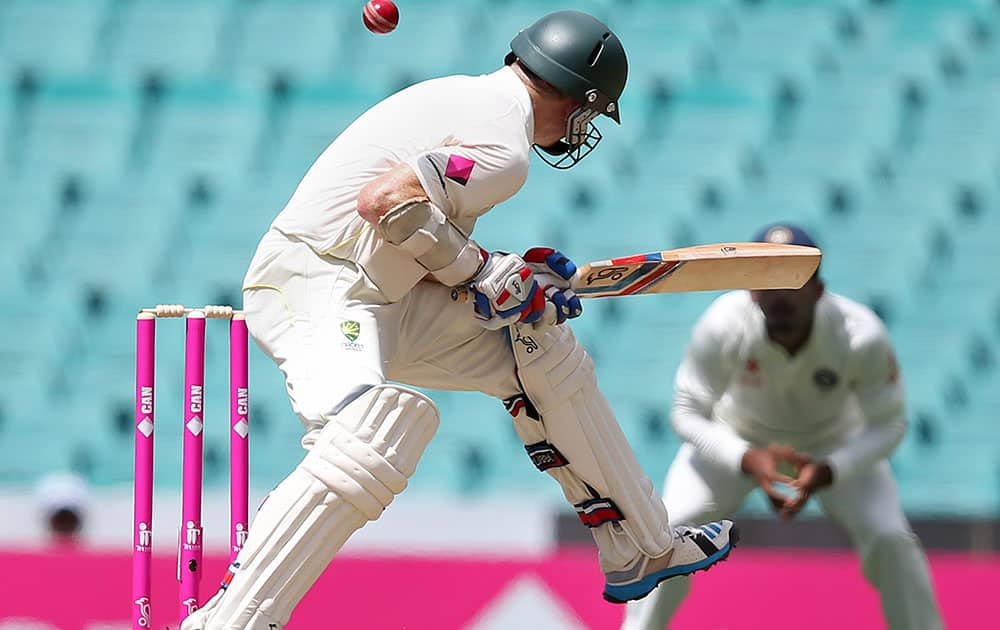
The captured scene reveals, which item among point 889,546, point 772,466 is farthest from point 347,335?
point 889,546

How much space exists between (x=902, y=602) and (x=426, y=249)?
1780mm

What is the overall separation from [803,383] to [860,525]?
0.42m

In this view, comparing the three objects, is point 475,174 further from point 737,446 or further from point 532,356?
point 737,446

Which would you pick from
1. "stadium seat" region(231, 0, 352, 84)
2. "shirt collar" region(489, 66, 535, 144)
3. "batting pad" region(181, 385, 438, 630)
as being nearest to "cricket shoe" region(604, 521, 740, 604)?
"batting pad" region(181, 385, 438, 630)

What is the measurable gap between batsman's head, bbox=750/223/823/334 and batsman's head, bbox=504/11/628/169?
3.98 ft

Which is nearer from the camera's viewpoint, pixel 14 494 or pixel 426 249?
pixel 426 249

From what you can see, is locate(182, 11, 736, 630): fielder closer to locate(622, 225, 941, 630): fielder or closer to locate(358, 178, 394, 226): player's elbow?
locate(358, 178, 394, 226): player's elbow

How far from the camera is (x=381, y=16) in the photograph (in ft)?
7.67

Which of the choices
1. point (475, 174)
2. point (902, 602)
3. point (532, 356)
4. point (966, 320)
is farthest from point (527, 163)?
point (966, 320)

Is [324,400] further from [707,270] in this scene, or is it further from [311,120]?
[311,120]

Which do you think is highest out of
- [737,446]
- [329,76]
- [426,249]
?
[329,76]

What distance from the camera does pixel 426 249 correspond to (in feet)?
6.87

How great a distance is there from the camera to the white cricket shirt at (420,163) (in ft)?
6.99

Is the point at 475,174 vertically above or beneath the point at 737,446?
above
